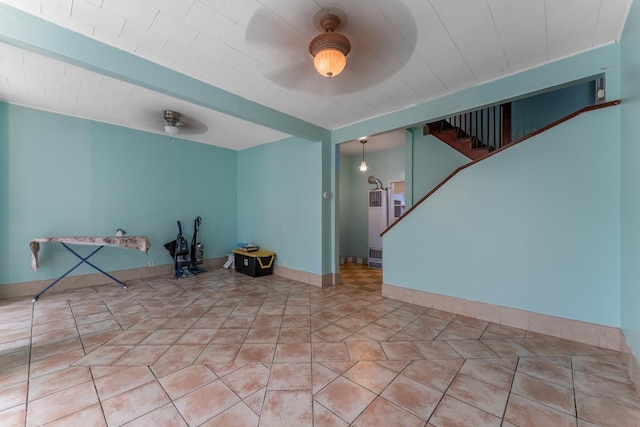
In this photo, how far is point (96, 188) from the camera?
168 inches

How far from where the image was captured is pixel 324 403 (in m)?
1.60

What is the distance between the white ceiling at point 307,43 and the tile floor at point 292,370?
266cm

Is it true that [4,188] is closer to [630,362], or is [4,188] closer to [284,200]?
[284,200]

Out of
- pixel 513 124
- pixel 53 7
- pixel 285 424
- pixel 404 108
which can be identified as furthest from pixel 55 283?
pixel 513 124

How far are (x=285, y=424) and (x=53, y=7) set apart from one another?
3.19 metres

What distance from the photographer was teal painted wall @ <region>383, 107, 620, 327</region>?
88.4 inches

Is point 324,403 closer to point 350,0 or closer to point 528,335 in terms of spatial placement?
point 528,335

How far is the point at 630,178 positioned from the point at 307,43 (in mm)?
2721

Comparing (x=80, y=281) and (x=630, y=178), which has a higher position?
(x=630, y=178)

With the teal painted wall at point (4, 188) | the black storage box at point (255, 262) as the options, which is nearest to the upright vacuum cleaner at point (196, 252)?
the black storage box at point (255, 262)

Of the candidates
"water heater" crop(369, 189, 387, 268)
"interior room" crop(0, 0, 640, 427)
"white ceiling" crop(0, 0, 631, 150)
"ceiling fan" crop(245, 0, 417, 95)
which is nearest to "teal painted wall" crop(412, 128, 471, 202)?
"interior room" crop(0, 0, 640, 427)

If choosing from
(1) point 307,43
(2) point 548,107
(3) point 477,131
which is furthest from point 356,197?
(1) point 307,43

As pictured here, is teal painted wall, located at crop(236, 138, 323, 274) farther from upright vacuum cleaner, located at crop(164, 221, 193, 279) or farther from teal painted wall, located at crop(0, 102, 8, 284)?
teal painted wall, located at crop(0, 102, 8, 284)

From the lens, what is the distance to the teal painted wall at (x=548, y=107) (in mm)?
3584
